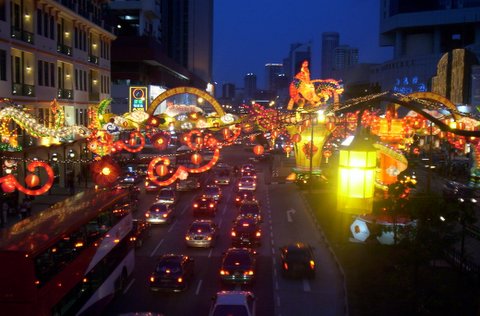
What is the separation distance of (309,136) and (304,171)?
3.17 metres

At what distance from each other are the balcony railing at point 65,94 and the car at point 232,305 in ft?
94.2

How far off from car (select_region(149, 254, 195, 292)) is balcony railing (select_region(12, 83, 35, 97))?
18.6 m

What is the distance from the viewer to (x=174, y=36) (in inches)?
6644

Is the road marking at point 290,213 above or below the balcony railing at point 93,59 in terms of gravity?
below

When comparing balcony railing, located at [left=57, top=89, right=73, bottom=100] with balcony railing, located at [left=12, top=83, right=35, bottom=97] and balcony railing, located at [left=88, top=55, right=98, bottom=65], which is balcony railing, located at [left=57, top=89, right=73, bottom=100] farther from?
balcony railing, located at [left=88, top=55, right=98, bottom=65]

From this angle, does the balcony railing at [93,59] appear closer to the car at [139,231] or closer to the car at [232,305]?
the car at [139,231]

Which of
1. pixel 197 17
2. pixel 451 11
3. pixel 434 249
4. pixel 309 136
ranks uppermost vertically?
pixel 197 17

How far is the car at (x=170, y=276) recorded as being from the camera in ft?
61.4

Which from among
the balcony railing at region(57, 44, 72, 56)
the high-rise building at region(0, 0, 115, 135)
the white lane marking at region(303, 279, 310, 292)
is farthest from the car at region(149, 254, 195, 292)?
the balcony railing at region(57, 44, 72, 56)

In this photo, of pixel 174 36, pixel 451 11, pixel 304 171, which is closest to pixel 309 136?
pixel 304 171

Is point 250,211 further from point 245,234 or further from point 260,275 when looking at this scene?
point 260,275

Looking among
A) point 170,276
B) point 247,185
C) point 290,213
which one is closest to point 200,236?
point 170,276

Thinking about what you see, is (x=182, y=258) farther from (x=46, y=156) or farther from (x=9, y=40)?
(x=46, y=156)

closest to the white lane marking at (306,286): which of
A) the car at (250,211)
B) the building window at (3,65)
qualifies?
the car at (250,211)
